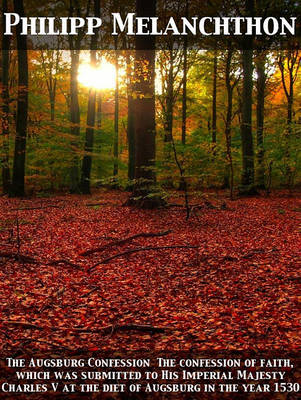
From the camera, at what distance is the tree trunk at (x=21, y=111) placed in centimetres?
1396

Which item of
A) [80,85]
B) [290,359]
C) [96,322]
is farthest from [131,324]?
[80,85]

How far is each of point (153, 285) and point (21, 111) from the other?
1211 cm

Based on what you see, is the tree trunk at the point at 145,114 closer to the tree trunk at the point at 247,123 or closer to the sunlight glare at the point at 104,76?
the tree trunk at the point at 247,123

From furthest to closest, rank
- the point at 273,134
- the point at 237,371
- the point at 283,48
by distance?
the point at 283,48, the point at 273,134, the point at 237,371

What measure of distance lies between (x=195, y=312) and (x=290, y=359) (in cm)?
147

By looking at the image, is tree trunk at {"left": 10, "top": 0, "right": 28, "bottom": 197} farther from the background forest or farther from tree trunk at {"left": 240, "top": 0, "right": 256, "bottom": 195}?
tree trunk at {"left": 240, "top": 0, "right": 256, "bottom": 195}

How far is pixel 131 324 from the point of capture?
4141 mm

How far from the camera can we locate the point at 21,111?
14.5 meters

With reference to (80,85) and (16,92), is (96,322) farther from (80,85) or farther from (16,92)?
(80,85)

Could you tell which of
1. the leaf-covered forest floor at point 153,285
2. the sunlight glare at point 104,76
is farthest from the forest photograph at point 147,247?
the sunlight glare at point 104,76

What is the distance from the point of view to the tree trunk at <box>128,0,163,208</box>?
10.3 metres

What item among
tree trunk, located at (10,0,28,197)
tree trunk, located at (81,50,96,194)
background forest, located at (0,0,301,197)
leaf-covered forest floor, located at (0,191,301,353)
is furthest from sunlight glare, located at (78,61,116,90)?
leaf-covered forest floor, located at (0,191,301,353)

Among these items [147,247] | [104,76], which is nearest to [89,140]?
[104,76]

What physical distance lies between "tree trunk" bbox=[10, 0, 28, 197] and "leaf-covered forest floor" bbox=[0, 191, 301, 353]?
5.97 meters
